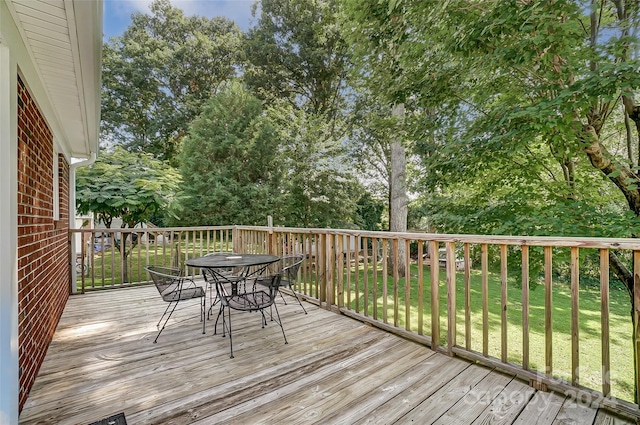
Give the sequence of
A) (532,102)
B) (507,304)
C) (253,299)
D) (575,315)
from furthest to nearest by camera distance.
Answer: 1. (507,304)
2. (532,102)
3. (253,299)
4. (575,315)

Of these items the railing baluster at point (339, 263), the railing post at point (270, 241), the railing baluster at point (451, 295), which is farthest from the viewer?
the railing post at point (270, 241)

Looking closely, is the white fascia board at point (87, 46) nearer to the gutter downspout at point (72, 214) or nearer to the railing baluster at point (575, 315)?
the gutter downspout at point (72, 214)

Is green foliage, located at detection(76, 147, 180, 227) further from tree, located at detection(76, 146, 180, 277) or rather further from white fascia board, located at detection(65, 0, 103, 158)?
white fascia board, located at detection(65, 0, 103, 158)

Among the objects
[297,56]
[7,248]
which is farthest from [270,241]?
[297,56]

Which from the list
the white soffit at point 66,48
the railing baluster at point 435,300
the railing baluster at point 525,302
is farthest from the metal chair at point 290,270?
the white soffit at point 66,48

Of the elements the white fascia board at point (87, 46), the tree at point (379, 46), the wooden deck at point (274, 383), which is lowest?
the wooden deck at point (274, 383)

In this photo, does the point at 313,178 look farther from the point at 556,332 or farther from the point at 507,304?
the point at 556,332

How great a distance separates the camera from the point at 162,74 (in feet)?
50.3

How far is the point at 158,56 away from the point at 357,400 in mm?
17731

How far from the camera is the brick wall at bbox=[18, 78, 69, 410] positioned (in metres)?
2.10

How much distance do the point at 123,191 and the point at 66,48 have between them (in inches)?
198

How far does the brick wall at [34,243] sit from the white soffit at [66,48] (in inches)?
10.2

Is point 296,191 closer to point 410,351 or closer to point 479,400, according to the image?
point 410,351

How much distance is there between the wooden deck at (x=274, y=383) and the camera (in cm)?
193
